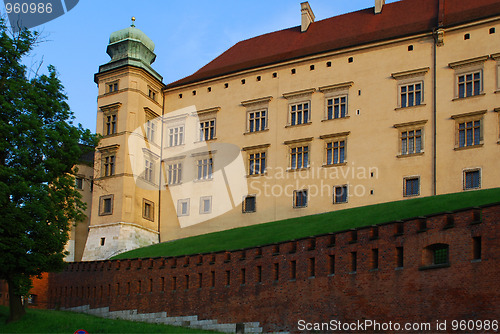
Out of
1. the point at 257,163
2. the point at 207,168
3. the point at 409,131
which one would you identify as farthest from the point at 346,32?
the point at 207,168

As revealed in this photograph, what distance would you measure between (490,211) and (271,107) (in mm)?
28847

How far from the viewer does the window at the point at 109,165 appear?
52.2 metres

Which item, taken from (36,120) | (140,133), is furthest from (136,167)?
(36,120)

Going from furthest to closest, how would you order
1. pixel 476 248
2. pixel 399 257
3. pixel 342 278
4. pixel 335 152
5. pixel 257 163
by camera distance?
pixel 257 163, pixel 335 152, pixel 342 278, pixel 399 257, pixel 476 248

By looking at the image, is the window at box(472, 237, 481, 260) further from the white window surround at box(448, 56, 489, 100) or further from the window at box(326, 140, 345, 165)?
the window at box(326, 140, 345, 165)

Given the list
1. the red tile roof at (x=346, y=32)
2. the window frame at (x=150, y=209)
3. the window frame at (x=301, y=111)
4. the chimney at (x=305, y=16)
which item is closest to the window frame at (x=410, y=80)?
the red tile roof at (x=346, y=32)

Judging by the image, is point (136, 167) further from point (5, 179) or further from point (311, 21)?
point (5, 179)

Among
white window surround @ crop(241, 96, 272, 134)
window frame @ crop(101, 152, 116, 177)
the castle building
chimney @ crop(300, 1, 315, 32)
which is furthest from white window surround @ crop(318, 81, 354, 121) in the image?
window frame @ crop(101, 152, 116, 177)

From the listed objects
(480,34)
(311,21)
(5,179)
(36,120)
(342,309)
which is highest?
(311,21)

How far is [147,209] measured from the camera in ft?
174

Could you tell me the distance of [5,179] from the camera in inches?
1241

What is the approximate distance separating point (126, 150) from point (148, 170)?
7.77 feet

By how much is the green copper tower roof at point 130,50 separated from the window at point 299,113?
1187 centimetres

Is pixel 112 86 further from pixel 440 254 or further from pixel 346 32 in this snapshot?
pixel 440 254
